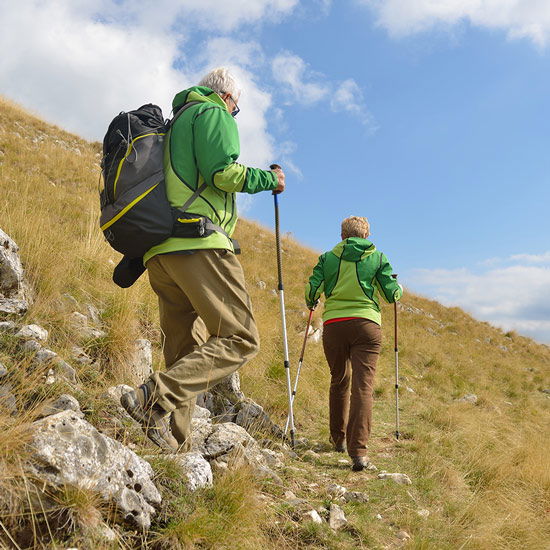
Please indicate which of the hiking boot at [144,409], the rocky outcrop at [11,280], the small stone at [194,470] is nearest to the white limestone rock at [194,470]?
the small stone at [194,470]

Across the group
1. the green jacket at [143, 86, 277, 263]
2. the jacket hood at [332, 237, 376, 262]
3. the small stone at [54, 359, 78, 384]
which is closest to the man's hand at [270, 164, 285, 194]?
the green jacket at [143, 86, 277, 263]

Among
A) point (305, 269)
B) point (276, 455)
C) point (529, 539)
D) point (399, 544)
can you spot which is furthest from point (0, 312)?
point (305, 269)

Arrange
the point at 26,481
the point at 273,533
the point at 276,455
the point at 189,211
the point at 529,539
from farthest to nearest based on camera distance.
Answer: the point at 276,455, the point at 529,539, the point at 189,211, the point at 273,533, the point at 26,481

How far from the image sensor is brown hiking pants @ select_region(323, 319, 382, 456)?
15.6 feet

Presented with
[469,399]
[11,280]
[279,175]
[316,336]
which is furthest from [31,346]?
[469,399]

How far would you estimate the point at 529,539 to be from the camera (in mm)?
3428

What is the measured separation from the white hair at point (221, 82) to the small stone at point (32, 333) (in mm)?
2283

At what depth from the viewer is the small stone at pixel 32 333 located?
351 cm

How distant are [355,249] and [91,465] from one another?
11.8 feet

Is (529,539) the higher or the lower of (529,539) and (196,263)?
the lower

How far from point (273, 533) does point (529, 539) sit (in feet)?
6.42

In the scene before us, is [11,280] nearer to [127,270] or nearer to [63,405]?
[127,270]

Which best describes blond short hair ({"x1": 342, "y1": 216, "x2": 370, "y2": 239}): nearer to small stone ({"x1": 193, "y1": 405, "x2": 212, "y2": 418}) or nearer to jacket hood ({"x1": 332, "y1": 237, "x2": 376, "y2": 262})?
jacket hood ({"x1": 332, "y1": 237, "x2": 376, "y2": 262})

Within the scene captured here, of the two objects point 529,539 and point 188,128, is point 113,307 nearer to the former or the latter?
point 188,128
